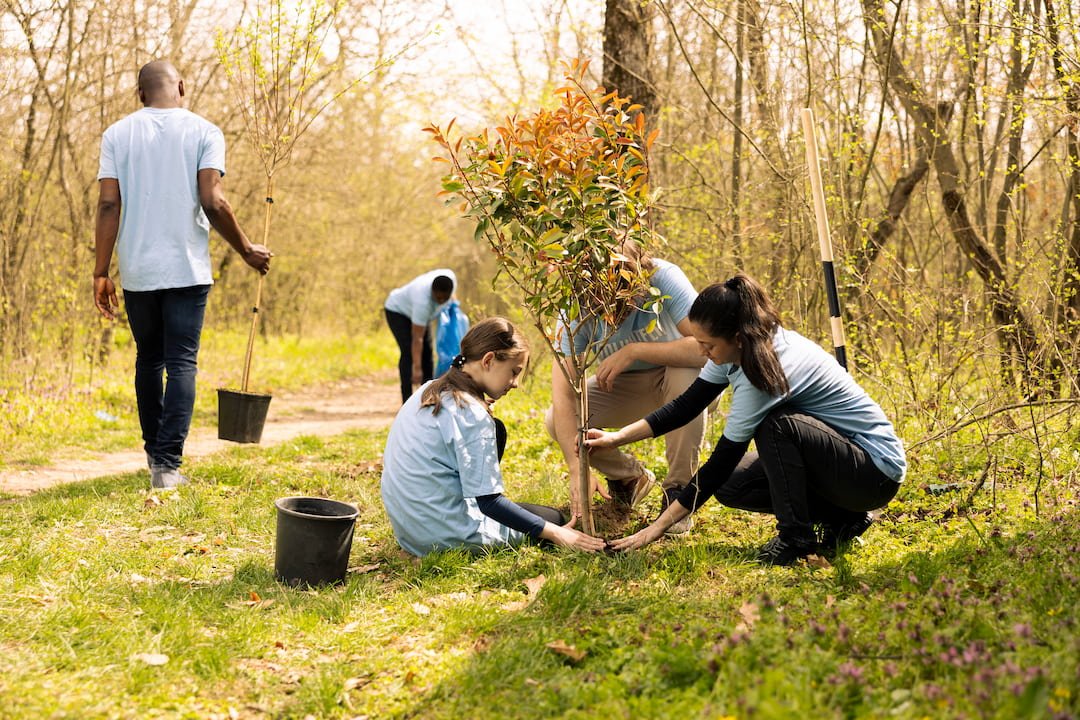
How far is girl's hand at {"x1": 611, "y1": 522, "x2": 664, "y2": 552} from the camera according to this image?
3664 millimetres

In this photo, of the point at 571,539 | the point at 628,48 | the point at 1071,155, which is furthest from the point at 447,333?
the point at 1071,155

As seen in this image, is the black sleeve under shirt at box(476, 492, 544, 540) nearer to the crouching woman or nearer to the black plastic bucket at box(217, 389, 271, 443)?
the crouching woman

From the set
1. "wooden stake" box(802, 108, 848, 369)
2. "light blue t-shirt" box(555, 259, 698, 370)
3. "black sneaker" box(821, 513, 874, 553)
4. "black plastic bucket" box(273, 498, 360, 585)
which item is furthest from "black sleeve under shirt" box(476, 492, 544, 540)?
"wooden stake" box(802, 108, 848, 369)

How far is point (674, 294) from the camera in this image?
13.9 ft

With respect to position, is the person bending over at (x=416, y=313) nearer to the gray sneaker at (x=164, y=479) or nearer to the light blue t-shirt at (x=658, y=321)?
the gray sneaker at (x=164, y=479)

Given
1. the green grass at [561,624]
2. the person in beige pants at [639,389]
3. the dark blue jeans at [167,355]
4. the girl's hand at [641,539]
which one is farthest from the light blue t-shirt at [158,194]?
the girl's hand at [641,539]

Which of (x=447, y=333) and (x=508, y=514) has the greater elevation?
(x=447, y=333)

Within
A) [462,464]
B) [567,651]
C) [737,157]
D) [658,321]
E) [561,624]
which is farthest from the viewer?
[737,157]

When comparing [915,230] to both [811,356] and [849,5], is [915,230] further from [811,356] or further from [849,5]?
[811,356]

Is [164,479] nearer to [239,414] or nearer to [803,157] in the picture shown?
[239,414]

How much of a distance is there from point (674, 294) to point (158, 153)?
2.91m

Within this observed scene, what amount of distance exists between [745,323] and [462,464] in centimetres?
121

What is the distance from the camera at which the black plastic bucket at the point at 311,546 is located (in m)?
3.52

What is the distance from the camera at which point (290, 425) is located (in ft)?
29.2
